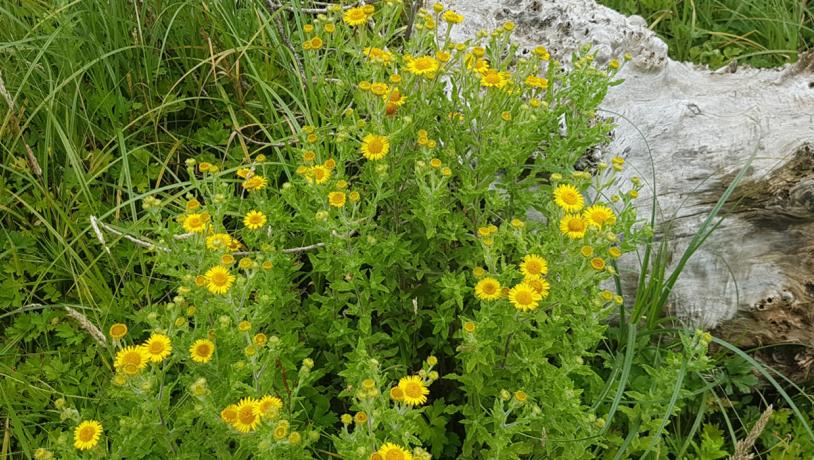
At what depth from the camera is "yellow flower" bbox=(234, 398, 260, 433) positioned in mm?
1479

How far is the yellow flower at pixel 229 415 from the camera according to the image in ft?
4.89

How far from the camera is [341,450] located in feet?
4.97

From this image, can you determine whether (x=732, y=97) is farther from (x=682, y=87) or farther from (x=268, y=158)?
(x=268, y=158)

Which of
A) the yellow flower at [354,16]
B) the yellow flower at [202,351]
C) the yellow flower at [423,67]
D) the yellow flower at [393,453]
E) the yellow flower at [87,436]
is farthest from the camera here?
the yellow flower at [354,16]

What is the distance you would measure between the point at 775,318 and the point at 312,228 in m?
1.64

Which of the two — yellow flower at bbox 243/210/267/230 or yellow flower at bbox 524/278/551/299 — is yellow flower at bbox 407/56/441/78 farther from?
yellow flower at bbox 524/278/551/299

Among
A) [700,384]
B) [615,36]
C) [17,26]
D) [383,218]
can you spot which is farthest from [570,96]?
[17,26]

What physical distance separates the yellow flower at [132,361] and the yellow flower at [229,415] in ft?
0.71

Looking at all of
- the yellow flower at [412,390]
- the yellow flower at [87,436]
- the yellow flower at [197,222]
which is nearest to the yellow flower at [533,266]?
the yellow flower at [412,390]

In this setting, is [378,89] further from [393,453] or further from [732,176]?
[732,176]

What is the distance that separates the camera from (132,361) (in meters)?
1.54

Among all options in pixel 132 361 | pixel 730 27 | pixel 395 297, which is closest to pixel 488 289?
pixel 395 297

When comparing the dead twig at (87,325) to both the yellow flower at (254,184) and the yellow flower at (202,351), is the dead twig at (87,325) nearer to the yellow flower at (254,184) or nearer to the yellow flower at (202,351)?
the yellow flower at (202,351)

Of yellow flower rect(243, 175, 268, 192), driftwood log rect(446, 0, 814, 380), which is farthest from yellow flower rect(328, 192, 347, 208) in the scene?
driftwood log rect(446, 0, 814, 380)
